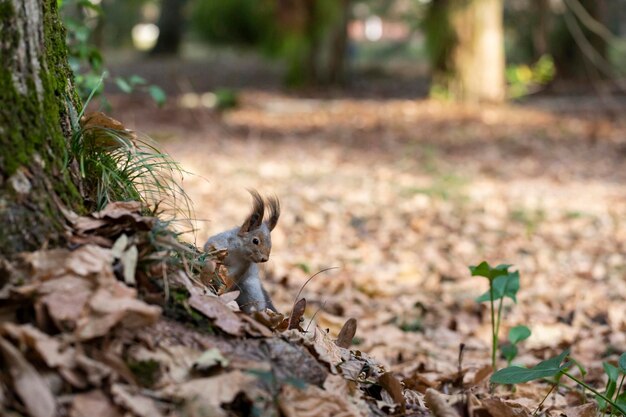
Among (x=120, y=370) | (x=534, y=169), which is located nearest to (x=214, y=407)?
(x=120, y=370)

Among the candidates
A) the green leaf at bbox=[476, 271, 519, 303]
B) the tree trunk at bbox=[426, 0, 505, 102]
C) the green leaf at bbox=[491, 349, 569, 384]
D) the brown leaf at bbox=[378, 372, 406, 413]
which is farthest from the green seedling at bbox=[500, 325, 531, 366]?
the tree trunk at bbox=[426, 0, 505, 102]

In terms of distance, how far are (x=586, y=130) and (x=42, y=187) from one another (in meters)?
9.57

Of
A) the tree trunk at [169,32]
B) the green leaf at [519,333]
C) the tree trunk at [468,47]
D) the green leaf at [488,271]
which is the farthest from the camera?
the tree trunk at [169,32]

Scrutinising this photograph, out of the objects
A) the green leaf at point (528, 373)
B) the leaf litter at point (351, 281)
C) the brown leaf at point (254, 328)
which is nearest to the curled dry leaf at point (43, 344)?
the leaf litter at point (351, 281)

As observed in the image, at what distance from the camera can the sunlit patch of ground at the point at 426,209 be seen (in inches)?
165

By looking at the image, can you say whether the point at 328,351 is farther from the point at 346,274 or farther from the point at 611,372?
the point at 346,274

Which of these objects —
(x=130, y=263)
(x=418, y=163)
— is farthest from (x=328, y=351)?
→ (x=418, y=163)

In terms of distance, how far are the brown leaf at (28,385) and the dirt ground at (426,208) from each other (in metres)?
1.97

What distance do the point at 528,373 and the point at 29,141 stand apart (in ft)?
4.69

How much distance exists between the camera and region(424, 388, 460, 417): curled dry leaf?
2.04 metres

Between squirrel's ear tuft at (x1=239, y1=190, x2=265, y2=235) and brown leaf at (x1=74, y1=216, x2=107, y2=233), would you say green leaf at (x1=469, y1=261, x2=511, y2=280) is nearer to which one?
squirrel's ear tuft at (x1=239, y1=190, x2=265, y2=235)

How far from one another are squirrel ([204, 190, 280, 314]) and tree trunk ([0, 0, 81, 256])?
3.48 feet

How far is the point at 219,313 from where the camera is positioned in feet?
6.78

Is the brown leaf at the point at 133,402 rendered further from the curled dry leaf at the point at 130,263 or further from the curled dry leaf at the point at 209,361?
the curled dry leaf at the point at 130,263
